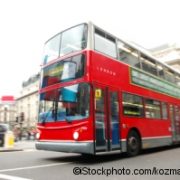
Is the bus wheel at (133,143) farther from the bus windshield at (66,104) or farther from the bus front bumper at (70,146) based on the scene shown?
the bus windshield at (66,104)

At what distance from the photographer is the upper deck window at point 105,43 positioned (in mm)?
10789

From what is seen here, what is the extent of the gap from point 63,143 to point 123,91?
2.91m

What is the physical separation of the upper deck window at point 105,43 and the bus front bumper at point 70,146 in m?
3.00

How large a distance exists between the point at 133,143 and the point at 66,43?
4061 mm

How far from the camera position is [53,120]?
10.5 meters

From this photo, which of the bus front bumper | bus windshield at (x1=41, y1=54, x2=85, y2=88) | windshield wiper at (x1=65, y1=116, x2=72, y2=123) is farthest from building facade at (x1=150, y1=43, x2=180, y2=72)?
windshield wiper at (x1=65, y1=116, x2=72, y2=123)

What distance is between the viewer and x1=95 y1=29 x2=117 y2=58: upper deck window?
10.8 meters

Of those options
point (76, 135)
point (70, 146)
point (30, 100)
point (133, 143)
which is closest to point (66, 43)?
point (76, 135)

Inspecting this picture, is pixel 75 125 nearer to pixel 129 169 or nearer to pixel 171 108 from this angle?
pixel 129 169

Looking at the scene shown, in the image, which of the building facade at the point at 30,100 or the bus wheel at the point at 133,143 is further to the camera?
the building facade at the point at 30,100

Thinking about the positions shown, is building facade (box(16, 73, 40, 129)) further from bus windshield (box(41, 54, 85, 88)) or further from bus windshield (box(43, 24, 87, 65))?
bus windshield (box(41, 54, 85, 88))

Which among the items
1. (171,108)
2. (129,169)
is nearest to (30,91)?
(171,108)

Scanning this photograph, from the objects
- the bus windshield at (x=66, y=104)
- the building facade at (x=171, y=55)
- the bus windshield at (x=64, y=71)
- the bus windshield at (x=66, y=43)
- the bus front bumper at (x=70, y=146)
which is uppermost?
the building facade at (x=171, y=55)

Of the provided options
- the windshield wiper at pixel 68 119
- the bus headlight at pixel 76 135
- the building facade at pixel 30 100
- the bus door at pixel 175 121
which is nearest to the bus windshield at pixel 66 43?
the windshield wiper at pixel 68 119
